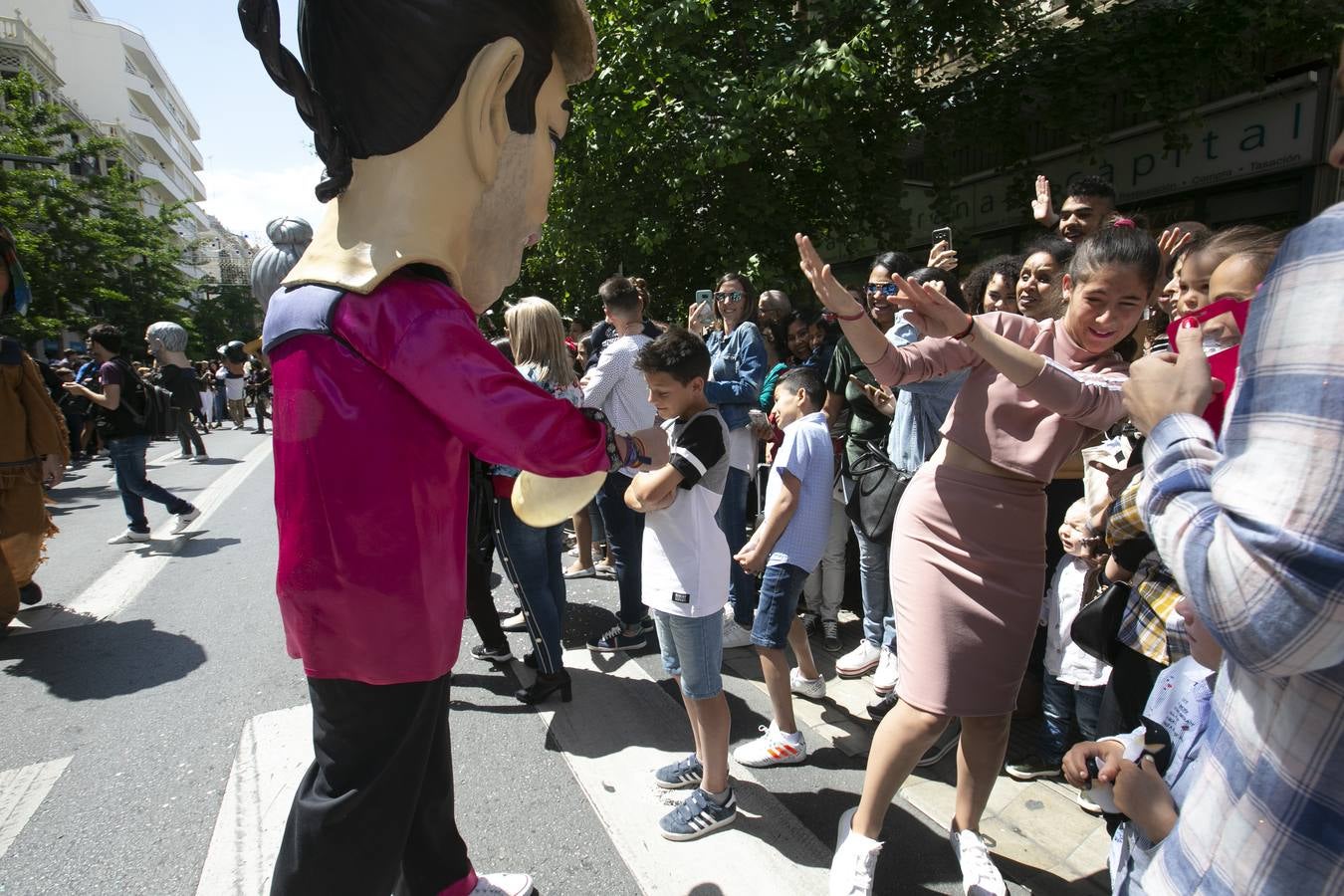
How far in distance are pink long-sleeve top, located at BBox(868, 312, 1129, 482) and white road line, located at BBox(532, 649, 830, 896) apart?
1.36 metres

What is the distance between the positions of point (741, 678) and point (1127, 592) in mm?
1850

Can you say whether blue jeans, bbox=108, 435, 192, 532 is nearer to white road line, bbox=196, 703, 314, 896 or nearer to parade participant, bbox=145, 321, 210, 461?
parade participant, bbox=145, 321, 210, 461

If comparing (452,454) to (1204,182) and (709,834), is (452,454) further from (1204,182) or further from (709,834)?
(1204,182)

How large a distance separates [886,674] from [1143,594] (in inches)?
55.2

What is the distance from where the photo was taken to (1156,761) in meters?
1.14

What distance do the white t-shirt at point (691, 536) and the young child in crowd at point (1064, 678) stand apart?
1223 mm

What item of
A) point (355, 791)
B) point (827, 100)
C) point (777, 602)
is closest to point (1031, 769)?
point (777, 602)

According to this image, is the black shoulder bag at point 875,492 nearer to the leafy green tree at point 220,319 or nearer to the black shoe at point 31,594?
the black shoe at point 31,594

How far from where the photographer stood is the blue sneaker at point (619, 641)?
3.83 metres

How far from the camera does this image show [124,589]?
16.1 feet

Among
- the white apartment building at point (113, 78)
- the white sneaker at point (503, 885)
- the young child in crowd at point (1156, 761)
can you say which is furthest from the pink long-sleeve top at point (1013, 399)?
the white apartment building at point (113, 78)

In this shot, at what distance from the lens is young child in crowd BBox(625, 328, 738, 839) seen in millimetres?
2240

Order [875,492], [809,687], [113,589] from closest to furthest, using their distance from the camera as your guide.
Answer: [809,687] → [875,492] → [113,589]

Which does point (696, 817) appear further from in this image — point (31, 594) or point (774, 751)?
point (31, 594)
